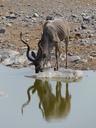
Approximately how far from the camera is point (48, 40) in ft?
63.1

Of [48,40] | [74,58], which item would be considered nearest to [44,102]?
[48,40]

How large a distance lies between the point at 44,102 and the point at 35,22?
1115cm

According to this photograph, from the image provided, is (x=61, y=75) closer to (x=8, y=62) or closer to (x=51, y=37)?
(x=51, y=37)

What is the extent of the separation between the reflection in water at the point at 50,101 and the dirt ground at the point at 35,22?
91.3 inches

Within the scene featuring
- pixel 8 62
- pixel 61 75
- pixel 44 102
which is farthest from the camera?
pixel 8 62

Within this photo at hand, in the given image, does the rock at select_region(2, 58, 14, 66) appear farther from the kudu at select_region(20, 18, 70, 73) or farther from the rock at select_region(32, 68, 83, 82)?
the rock at select_region(32, 68, 83, 82)

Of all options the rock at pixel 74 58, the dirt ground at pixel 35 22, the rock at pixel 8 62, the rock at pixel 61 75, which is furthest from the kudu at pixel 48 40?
the rock at pixel 8 62

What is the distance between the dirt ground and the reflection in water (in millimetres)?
2319

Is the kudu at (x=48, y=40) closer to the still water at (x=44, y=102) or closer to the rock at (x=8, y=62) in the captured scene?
the still water at (x=44, y=102)

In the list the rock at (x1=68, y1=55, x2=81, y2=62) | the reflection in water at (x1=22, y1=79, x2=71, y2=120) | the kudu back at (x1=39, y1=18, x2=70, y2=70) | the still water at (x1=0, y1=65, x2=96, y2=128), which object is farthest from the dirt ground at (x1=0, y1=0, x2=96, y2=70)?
the reflection in water at (x1=22, y1=79, x2=71, y2=120)

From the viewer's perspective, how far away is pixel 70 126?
13969 mm

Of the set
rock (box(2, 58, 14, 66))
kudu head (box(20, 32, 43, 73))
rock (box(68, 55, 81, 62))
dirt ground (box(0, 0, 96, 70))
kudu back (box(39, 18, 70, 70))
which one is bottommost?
dirt ground (box(0, 0, 96, 70))

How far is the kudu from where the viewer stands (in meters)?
18.8

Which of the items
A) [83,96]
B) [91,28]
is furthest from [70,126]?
[91,28]
